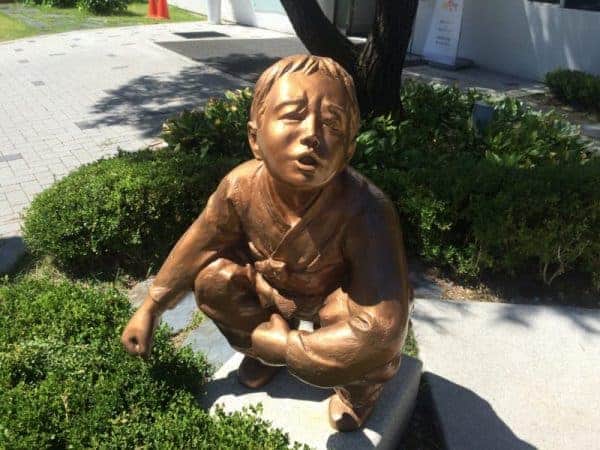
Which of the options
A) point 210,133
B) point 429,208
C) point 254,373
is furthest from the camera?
point 210,133

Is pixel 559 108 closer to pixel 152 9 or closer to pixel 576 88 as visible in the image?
pixel 576 88

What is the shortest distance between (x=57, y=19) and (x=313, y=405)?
18.0 metres

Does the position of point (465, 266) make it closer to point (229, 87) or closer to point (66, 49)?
point (229, 87)

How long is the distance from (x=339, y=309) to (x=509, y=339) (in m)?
1.87

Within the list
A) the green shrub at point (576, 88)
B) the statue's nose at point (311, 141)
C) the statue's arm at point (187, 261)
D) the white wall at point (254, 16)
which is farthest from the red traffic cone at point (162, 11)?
the statue's nose at point (311, 141)

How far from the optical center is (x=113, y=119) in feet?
27.3

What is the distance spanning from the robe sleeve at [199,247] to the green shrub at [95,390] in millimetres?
529

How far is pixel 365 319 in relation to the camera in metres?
1.88

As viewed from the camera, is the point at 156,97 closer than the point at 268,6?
Yes

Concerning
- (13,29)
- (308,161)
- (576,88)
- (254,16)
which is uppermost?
(308,161)

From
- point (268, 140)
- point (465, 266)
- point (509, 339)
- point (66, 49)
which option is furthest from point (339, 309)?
point (66, 49)

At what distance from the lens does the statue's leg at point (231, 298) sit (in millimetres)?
2221

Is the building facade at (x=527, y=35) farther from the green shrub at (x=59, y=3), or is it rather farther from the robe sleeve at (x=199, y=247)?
the green shrub at (x=59, y=3)

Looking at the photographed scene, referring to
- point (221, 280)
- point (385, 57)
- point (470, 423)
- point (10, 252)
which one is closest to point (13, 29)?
point (10, 252)
